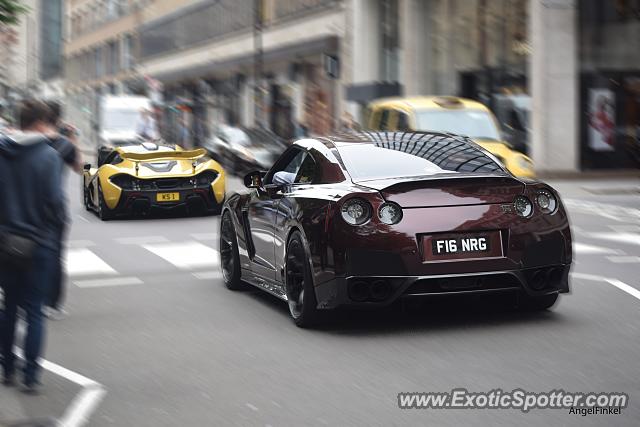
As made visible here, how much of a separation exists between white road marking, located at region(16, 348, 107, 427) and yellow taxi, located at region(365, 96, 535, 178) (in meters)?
14.4

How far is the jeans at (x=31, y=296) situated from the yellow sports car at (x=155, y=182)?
12.5 meters

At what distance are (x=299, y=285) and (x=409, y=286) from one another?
975 mm

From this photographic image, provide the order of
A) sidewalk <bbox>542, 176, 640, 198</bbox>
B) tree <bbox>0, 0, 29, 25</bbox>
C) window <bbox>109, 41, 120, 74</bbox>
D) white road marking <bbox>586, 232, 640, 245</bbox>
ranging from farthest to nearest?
window <bbox>109, 41, 120, 74</bbox> → sidewalk <bbox>542, 176, 640, 198</bbox> → white road marking <bbox>586, 232, 640, 245</bbox> → tree <bbox>0, 0, 29, 25</bbox>

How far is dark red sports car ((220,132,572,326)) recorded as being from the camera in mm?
8109

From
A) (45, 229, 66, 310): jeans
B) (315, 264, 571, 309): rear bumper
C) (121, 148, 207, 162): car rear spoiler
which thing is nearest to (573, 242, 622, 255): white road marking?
(315, 264, 571, 309): rear bumper

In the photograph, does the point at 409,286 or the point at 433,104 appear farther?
the point at 433,104

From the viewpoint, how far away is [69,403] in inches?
253

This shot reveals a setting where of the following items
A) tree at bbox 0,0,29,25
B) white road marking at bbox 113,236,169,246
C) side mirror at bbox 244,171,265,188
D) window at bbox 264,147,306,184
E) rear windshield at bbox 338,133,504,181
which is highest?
tree at bbox 0,0,29,25

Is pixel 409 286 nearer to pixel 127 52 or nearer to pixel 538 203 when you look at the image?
pixel 538 203

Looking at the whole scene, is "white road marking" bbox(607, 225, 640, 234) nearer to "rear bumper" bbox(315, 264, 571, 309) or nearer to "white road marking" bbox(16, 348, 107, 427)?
"rear bumper" bbox(315, 264, 571, 309)

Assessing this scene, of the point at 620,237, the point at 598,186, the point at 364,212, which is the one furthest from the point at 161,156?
the point at 364,212

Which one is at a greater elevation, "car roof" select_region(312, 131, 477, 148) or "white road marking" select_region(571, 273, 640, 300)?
"car roof" select_region(312, 131, 477, 148)

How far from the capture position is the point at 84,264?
1343 cm

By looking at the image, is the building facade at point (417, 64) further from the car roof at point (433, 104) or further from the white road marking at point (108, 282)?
the white road marking at point (108, 282)
